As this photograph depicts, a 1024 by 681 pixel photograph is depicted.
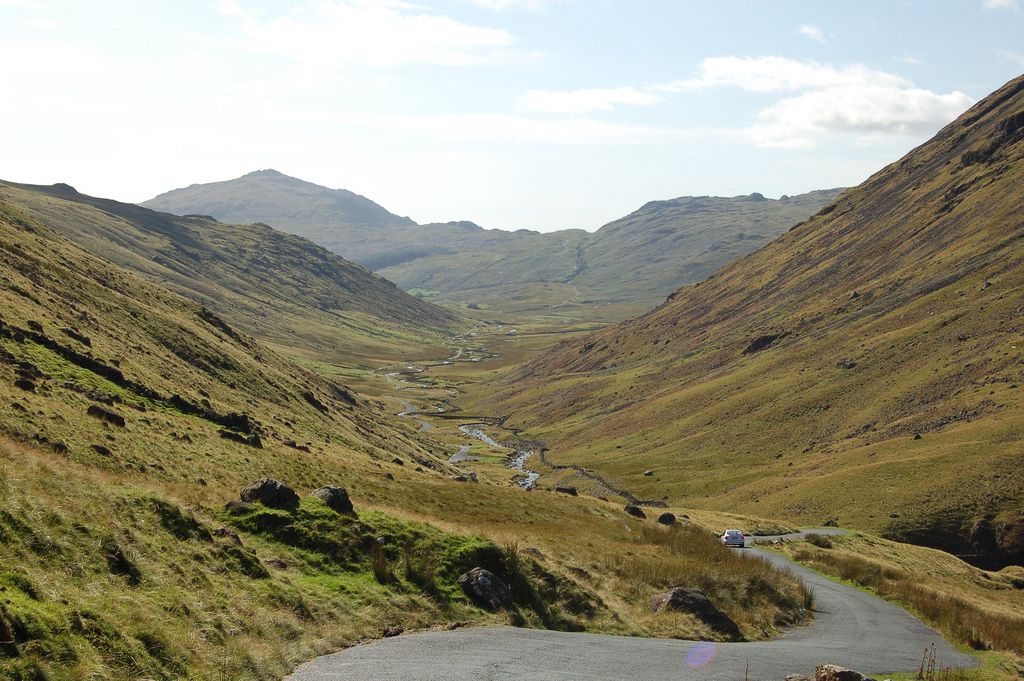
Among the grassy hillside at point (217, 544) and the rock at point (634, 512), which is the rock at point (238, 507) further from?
the rock at point (634, 512)

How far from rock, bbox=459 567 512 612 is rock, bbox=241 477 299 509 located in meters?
7.43

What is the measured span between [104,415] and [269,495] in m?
18.4

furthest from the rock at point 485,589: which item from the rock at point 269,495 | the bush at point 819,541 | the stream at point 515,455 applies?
the stream at point 515,455

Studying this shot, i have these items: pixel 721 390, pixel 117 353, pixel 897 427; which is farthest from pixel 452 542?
pixel 721 390

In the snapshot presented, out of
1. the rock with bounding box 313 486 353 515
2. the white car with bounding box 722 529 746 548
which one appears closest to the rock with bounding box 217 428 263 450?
the rock with bounding box 313 486 353 515

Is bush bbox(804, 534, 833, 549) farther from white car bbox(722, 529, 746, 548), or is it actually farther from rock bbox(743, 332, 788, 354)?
rock bbox(743, 332, 788, 354)

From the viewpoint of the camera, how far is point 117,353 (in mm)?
60406

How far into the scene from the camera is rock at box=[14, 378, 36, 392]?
3951 cm

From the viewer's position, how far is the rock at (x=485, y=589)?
88.0ft

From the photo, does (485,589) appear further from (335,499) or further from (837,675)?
(837,675)

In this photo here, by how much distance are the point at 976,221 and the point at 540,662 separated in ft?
644

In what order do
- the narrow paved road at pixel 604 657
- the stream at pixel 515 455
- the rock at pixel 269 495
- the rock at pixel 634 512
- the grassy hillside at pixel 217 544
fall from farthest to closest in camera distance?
1. the stream at pixel 515 455
2. the rock at pixel 634 512
3. the rock at pixel 269 495
4. the narrow paved road at pixel 604 657
5. the grassy hillside at pixel 217 544

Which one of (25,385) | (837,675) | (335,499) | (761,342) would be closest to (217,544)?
(335,499)

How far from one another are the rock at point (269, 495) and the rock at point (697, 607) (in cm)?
1591
